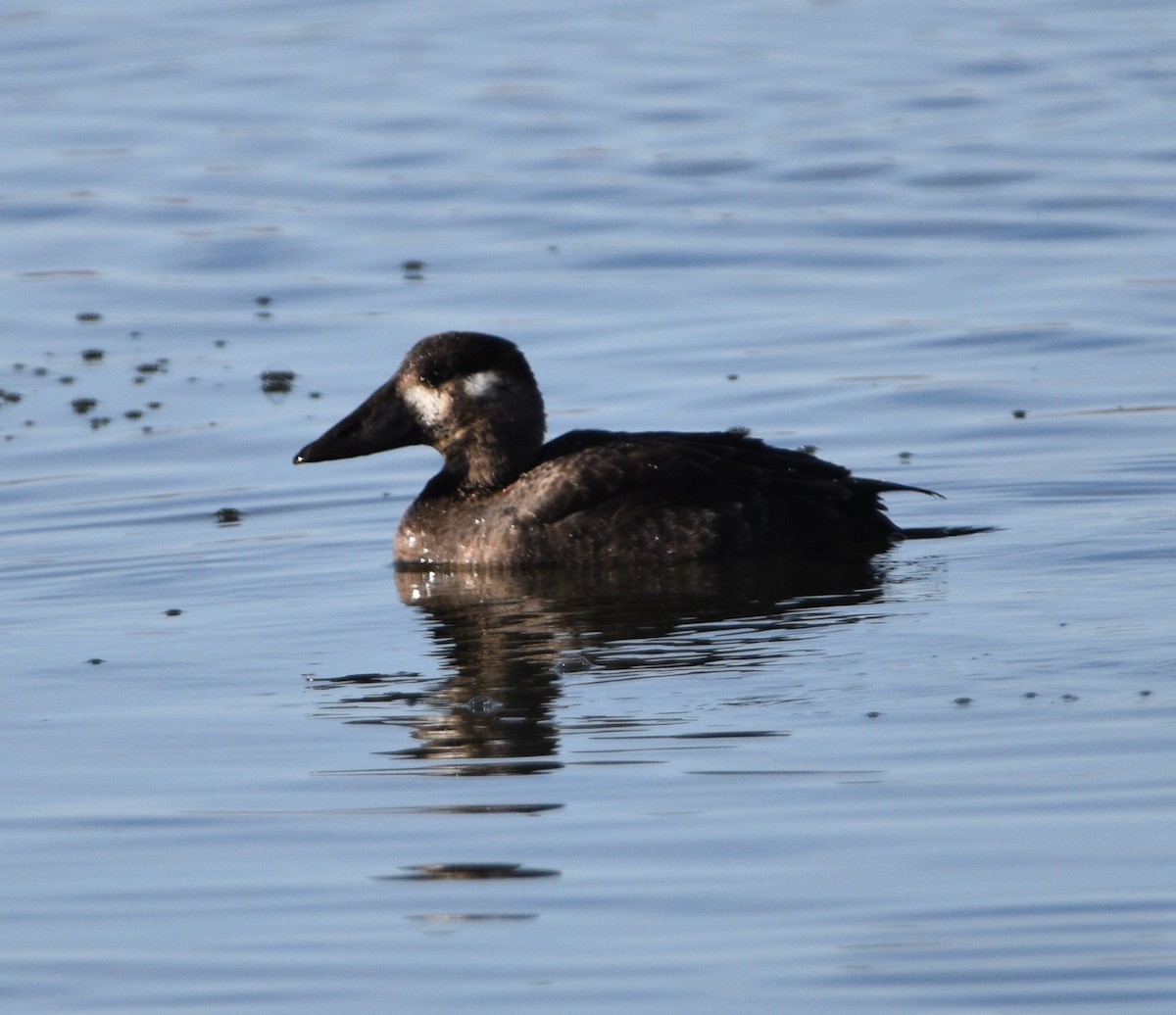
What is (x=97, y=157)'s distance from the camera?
2070 centimetres

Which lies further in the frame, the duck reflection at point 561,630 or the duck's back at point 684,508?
the duck's back at point 684,508

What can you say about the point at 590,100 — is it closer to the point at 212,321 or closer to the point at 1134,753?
the point at 212,321

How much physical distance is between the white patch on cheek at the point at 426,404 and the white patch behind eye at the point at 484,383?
136 millimetres

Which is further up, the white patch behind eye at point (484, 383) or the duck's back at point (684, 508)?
the white patch behind eye at point (484, 383)

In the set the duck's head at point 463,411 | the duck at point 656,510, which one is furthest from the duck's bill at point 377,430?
the duck at point 656,510

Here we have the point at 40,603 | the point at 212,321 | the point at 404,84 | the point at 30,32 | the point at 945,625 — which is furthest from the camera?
the point at 30,32

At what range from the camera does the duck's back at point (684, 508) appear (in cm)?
959

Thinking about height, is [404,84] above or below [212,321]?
above

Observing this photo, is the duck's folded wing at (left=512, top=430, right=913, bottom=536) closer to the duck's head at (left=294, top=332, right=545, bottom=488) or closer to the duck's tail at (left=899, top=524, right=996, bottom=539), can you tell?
the duck's tail at (left=899, top=524, right=996, bottom=539)

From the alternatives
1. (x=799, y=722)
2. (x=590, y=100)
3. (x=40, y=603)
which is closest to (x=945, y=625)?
(x=799, y=722)

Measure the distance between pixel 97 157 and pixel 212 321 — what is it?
6.24 m

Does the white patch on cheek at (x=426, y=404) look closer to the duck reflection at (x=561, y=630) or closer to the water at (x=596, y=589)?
the water at (x=596, y=589)

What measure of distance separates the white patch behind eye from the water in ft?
2.85

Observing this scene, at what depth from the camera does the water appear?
206 inches
